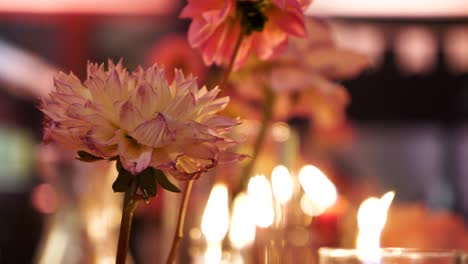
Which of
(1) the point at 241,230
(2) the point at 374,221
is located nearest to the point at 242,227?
(1) the point at 241,230

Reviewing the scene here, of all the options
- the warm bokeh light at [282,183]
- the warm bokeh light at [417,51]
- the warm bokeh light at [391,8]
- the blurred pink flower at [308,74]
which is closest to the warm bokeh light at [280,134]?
the warm bokeh light at [282,183]

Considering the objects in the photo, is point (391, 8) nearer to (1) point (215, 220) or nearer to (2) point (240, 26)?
(1) point (215, 220)

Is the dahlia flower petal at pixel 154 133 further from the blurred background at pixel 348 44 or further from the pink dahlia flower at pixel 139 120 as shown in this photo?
the blurred background at pixel 348 44

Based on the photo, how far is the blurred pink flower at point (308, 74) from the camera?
3.13 ft

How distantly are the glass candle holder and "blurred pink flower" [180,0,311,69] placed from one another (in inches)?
6.1

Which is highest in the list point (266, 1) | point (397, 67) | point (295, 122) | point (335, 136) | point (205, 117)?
point (397, 67)

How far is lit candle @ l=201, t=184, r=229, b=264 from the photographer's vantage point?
102 centimetres

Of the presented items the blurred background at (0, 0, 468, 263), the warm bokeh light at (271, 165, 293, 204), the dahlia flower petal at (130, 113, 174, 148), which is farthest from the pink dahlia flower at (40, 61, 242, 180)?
the blurred background at (0, 0, 468, 263)

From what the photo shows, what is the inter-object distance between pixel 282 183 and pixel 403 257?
0.59 metres

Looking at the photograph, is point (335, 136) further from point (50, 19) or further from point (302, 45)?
point (50, 19)

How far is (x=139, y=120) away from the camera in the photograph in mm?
506

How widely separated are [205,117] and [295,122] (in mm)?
4361

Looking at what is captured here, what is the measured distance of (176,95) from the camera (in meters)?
0.52

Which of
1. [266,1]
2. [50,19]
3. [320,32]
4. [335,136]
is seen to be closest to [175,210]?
[320,32]
